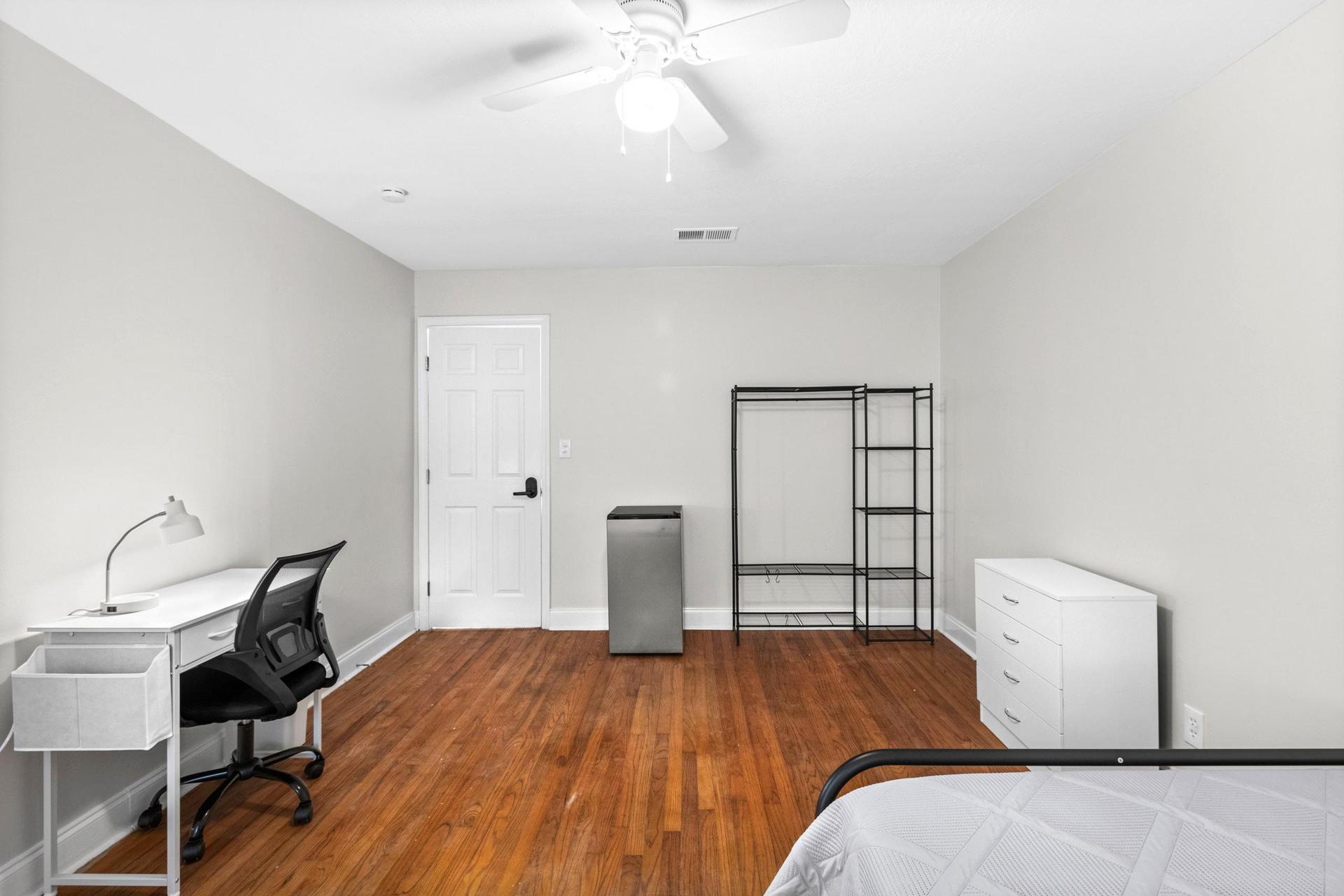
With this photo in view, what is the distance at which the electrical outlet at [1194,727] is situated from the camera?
2.13m

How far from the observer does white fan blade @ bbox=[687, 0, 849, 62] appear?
4.45ft

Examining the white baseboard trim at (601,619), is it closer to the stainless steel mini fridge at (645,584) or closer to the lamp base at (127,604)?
the stainless steel mini fridge at (645,584)

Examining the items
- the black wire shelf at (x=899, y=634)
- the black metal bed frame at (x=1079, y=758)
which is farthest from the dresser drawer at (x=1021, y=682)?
the black wire shelf at (x=899, y=634)

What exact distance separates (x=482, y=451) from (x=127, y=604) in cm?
247

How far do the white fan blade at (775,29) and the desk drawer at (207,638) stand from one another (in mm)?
2202

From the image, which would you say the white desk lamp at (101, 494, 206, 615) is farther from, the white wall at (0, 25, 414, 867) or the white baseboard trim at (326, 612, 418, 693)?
the white baseboard trim at (326, 612, 418, 693)

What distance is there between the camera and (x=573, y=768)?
253cm

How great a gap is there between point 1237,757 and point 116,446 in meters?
3.21

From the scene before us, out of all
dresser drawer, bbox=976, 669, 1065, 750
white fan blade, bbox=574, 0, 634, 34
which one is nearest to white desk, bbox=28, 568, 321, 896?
white fan blade, bbox=574, 0, 634, 34

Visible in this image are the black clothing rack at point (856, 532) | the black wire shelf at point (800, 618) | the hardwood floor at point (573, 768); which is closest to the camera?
the hardwood floor at point (573, 768)

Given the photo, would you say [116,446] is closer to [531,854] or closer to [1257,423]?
[531,854]

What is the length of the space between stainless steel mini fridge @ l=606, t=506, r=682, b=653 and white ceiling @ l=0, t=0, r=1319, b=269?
70.3 inches

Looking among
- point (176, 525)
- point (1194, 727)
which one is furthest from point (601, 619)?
point (1194, 727)

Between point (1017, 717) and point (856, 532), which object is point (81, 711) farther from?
point (856, 532)
